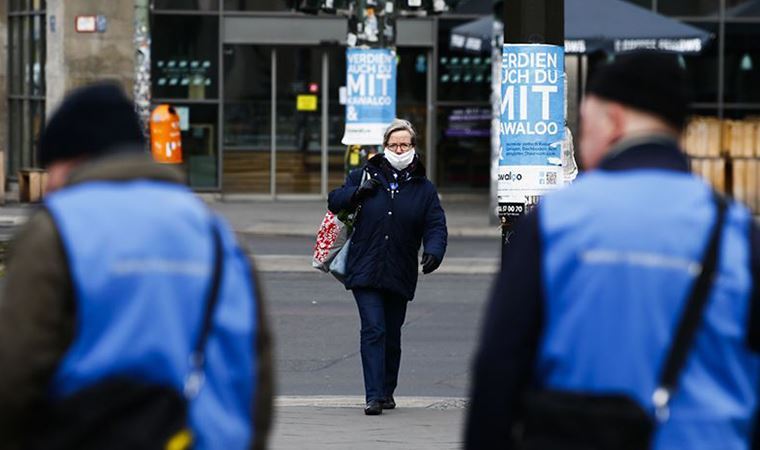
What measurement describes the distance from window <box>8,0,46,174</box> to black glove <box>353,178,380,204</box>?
64.0 feet

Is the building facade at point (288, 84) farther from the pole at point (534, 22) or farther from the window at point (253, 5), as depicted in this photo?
the pole at point (534, 22)

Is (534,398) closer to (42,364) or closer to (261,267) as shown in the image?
(42,364)

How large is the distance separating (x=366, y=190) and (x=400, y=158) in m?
0.28

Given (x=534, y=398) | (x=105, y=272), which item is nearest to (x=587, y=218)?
(x=534, y=398)

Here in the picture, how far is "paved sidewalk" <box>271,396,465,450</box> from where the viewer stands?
8867 mm

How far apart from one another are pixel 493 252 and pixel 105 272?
60.3ft

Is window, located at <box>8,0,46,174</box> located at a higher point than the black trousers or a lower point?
higher

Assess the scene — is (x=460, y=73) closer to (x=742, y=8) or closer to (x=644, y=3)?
(x=644, y=3)

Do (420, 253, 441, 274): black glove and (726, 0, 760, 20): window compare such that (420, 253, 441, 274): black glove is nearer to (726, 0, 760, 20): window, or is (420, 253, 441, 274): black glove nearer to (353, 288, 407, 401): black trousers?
(353, 288, 407, 401): black trousers

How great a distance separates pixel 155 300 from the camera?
151 inches

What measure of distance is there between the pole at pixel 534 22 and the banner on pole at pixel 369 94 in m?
11.8

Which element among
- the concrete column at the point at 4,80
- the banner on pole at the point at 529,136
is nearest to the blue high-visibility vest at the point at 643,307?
the banner on pole at the point at 529,136

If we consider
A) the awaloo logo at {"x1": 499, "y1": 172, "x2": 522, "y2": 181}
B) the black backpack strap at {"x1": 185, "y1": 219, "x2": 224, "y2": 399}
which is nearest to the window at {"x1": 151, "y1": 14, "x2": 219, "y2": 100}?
the awaloo logo at {"x1": 499, "y1": 172, "x2": 522, "y2": 181}

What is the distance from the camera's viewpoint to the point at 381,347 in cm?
1033
